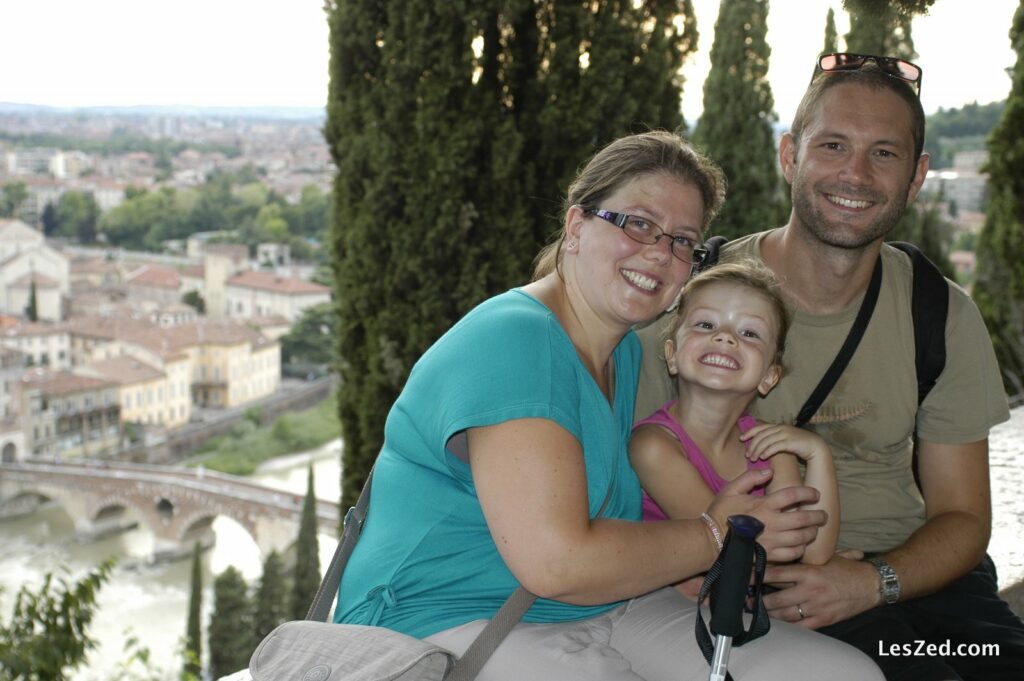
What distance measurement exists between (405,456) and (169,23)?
128 feet

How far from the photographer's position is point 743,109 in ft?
27.7

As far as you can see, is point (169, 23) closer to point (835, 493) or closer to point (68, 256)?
point (68, 256)

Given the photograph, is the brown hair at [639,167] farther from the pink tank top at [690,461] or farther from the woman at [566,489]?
the pink tank top at [690,461]

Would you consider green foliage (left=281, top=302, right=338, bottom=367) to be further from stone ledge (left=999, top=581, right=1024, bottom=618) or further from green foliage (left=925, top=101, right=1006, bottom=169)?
stone ledge (left=999, top=581, right=1024, bottom=618)

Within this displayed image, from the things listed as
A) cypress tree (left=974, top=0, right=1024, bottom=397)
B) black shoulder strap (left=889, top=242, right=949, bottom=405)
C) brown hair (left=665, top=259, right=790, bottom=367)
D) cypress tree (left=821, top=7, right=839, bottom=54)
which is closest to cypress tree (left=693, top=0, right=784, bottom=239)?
cypress tree (left=821, top=7, right=839, bottom=54)

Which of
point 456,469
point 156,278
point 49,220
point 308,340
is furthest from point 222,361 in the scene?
point 456,469

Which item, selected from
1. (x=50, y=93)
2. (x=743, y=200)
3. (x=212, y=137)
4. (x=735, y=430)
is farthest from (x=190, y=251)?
(x=735, y=430)

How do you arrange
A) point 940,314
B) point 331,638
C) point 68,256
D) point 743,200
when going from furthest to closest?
point 68,256 < point 743,200 < point 940,314 < point 331,638

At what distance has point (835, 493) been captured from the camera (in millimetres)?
1401

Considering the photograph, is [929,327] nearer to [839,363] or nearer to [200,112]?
[839,363]

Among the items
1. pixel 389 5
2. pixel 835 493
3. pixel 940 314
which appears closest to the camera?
pixel 835 493

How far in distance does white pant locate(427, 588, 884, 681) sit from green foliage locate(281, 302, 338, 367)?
104 ft

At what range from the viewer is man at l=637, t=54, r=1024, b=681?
1.48 m

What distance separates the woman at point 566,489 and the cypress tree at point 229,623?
1453 cm
